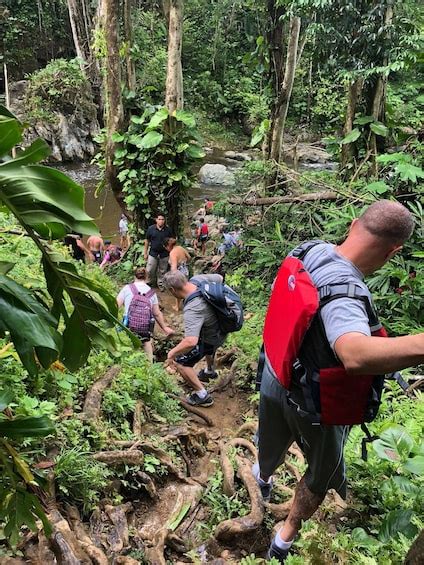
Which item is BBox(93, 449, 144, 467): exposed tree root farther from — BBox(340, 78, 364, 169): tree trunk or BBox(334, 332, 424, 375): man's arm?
BBox(340, 78, 364, 169): tree trunk

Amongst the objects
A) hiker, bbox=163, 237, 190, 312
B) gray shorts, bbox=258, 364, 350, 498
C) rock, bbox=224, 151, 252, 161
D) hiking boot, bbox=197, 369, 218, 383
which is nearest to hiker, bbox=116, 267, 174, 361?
hiking boot, bbox=197, 369, 218, 383

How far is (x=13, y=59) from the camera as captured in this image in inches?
870

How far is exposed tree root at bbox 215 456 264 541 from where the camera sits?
2775mm

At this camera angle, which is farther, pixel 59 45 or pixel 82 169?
pixel 59 45

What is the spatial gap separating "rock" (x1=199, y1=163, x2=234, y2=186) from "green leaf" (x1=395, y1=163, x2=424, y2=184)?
1215 cm

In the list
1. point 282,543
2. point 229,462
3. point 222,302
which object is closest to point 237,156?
point 222,302

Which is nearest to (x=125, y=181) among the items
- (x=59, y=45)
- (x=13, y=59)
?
(x=13, y=59)

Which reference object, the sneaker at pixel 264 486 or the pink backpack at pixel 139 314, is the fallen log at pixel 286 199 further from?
the sneaker at pixel 264 486

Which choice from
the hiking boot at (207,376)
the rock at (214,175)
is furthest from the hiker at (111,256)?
the rock at (214,175)

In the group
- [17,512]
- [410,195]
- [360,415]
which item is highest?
[360,415]

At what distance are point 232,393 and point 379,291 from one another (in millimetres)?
2420

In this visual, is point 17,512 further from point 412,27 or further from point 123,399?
point 412,27

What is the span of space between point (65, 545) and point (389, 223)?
203cm

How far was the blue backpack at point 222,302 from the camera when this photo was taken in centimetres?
448
